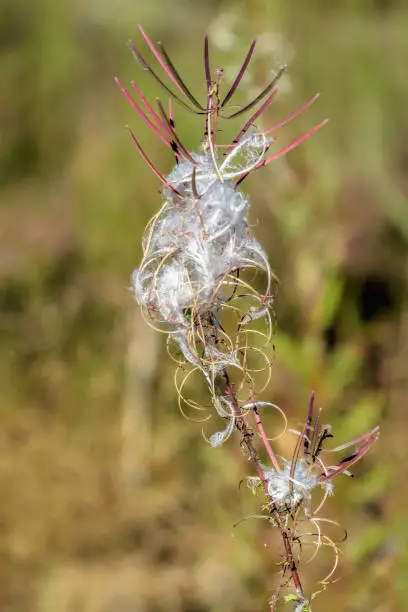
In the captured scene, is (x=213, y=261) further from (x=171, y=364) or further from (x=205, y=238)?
(x=171, y=364)

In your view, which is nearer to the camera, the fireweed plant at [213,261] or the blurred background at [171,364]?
the fireweed plant at [213,261]

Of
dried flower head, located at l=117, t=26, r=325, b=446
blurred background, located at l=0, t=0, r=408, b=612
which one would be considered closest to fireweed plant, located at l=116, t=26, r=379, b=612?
dried flower head, located at l=117, t=26, r=325, b=446

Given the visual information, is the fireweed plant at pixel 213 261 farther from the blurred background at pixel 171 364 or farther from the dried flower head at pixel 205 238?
the blurred background at pixel 171 364

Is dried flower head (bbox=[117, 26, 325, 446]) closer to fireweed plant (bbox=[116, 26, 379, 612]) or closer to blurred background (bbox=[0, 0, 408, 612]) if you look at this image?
fireweed plant (bbox=[116, 26, 379, 612])

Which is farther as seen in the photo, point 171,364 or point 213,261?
point 171,364

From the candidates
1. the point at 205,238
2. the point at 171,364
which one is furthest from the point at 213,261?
the point at 171,364

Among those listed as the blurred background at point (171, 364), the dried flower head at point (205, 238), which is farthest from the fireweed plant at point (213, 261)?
the blurred background at point (171, 364)

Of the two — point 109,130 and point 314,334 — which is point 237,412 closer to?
point 314,334

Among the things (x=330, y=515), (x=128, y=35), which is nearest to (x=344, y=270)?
(x=330, y=515)
